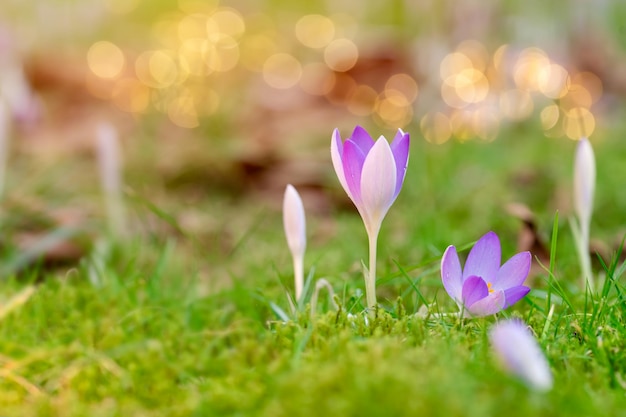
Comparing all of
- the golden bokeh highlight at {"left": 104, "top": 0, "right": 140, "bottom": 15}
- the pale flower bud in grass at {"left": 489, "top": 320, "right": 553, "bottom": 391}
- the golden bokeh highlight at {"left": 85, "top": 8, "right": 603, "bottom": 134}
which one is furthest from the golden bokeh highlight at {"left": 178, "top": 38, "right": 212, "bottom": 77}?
the pale flower bud in grass at {"left": 489, "top": 320, "right": 553, "bottom": 391}

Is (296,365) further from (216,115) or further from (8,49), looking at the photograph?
(216,115)

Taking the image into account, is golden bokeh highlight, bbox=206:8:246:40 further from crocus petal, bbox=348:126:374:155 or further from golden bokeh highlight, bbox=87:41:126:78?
crocus petal, bbox=348:126:374:155

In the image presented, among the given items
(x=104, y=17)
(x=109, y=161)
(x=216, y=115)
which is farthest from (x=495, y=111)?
(x=104, y=17)

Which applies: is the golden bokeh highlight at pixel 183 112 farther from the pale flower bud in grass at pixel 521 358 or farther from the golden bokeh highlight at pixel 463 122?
the pale flower bud in grass at pixel 521 358

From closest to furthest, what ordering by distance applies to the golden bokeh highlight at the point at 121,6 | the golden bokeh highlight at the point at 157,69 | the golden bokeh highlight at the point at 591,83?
the golden bokeh highlight at the point at 157,69 < the golden bokeh highlight at the point at 591,83 < the golden bokeh highlight at the point at 121,6

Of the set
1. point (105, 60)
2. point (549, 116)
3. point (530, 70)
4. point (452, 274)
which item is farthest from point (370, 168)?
point (105, 60)

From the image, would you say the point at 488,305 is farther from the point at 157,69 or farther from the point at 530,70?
the point at 157,69

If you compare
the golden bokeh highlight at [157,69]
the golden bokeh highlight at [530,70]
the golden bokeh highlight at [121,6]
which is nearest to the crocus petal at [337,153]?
the golden bokeh highlight at [530,70]
